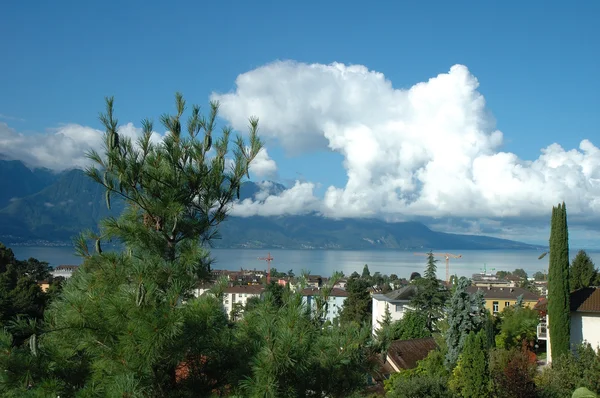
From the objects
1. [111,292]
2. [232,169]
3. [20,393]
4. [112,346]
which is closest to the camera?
[20,393]

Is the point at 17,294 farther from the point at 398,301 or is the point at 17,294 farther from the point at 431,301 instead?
the point at 398,301

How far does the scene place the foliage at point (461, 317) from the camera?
2159 cm

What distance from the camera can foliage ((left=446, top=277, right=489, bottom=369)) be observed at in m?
21.6

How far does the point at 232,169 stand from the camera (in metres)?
5.53

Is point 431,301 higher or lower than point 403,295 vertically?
higher

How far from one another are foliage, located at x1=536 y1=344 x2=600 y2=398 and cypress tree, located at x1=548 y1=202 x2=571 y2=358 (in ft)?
13.3

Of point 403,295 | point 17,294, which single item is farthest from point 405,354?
point 17,294

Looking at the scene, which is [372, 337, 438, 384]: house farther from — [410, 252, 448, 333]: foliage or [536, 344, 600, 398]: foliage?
[410, 252, 448, 333]: foliage

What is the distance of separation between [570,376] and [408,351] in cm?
959

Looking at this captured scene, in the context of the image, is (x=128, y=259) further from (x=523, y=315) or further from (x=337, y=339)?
(x=523, y=315)

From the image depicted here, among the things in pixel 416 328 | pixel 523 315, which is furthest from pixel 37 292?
pixel 523 315

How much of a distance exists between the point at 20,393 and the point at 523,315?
2703 centimetres

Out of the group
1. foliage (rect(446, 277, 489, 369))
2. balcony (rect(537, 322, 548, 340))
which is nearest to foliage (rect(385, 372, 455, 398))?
foliage (rect(446, 277, 489, 369))

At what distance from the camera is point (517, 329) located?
26359 mm
